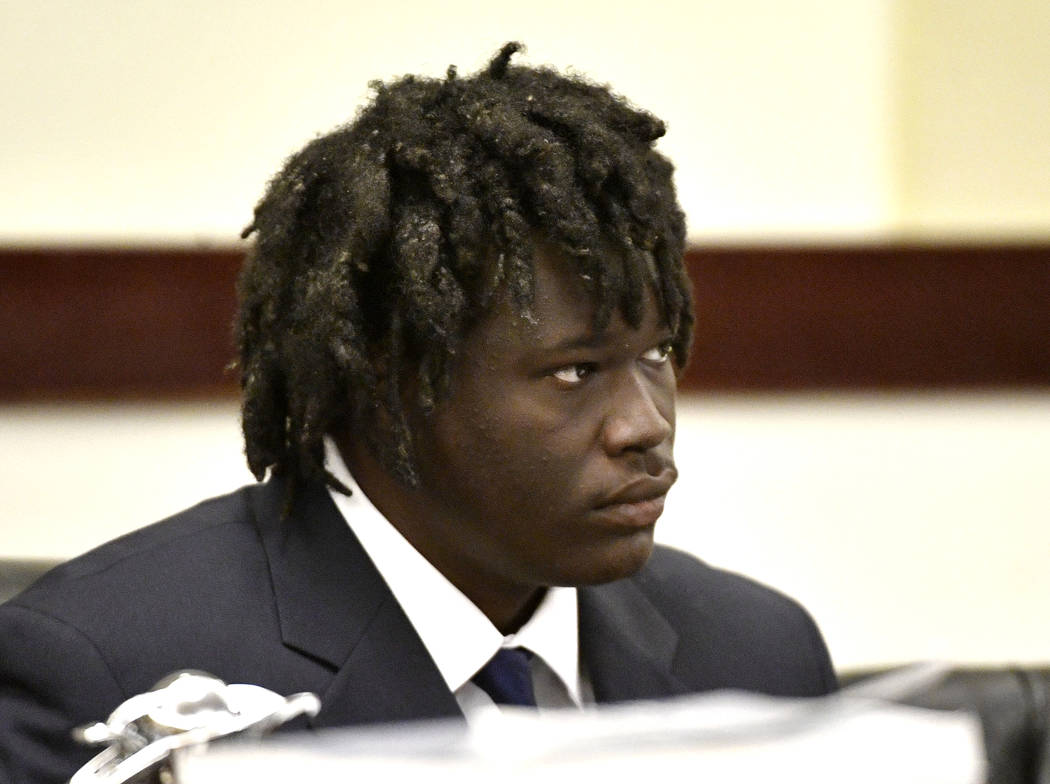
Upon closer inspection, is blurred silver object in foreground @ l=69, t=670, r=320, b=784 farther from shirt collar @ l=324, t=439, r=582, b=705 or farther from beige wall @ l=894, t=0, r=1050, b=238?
beige wall @ l=894, t=0, r=1050, b=238

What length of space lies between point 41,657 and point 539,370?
1.54 ft

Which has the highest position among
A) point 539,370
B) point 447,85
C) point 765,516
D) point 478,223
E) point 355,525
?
point 447,85

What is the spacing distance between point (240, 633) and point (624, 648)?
38cm

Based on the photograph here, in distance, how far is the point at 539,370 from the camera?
3.87ft

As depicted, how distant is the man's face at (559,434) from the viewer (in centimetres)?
118

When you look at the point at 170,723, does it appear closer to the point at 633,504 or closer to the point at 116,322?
the point at 633,504

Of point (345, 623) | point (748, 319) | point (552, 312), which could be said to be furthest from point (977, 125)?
point (345, 623)

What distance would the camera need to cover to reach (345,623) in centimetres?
126

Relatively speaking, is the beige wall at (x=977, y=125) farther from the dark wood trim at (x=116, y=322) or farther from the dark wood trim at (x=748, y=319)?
the dark wood trim at (x=116, y=322)

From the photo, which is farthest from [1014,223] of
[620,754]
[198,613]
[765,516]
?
[620,754]

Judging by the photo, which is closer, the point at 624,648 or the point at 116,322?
the point at 624,648

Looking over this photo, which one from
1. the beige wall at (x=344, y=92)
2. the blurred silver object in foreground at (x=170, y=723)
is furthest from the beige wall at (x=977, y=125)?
the blurred silver object in foreground at (x=170, y=723)

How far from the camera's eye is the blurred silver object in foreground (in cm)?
80

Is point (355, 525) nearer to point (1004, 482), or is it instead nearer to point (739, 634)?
point (739, 634)
